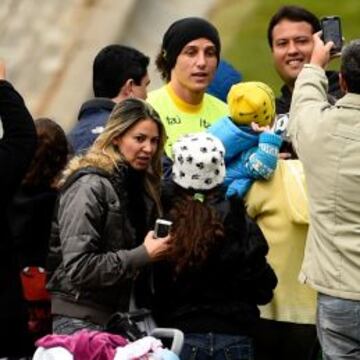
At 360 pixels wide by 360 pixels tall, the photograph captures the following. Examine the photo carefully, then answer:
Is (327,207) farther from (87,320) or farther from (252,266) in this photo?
(87,320)

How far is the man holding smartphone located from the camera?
580cm

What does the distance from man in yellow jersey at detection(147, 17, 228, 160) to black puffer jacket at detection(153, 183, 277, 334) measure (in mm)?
964

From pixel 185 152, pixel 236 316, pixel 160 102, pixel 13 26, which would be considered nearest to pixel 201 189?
pixel 185 152

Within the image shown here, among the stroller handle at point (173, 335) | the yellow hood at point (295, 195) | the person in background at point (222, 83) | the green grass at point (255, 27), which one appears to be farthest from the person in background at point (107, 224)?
the green grass at point (255, 27)

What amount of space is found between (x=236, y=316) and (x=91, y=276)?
704mm

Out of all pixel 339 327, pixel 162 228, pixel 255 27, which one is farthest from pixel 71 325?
pixel 255 27

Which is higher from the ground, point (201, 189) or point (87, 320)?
point (201, 189)

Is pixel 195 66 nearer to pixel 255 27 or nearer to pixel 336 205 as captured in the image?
pixel 336 205

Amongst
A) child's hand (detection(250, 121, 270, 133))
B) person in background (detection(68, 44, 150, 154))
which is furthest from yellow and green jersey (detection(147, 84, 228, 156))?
child's hand (detection(250, 121, 270, 133))

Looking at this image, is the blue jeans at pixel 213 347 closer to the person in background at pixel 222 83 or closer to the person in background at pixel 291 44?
the person in background at pixel 291 44

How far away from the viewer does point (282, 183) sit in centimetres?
670

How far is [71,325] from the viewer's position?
6086 millimetres

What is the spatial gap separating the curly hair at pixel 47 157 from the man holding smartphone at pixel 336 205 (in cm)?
142

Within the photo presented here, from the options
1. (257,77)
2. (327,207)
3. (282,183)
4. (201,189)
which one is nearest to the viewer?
(327,207)
